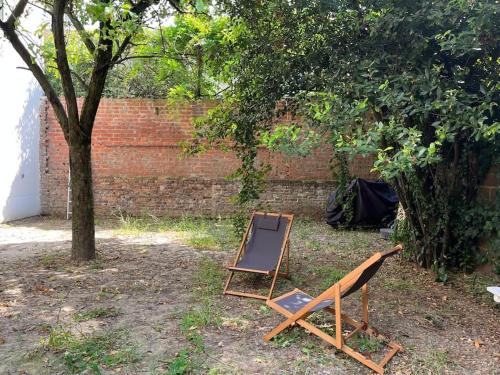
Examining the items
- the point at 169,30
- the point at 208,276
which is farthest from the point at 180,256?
the point at 169,30

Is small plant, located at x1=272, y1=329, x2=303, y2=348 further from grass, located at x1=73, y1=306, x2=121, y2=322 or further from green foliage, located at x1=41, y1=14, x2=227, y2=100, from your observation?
green foliage, located at x1=41, y1=14, x2=227, y2=100

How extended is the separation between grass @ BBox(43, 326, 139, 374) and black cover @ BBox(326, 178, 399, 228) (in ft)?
21.6

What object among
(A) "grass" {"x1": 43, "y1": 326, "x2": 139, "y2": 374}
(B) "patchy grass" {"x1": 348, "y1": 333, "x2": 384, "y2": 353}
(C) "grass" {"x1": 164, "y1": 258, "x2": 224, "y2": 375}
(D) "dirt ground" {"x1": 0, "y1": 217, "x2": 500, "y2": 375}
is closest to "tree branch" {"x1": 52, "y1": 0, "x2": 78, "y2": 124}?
(D) "dirt ground" {"x1": 0, "y1": 217, "x2": 500, "y2": 375}

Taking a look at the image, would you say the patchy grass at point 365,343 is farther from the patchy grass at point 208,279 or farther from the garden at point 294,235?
the patchy grass at point 208,279

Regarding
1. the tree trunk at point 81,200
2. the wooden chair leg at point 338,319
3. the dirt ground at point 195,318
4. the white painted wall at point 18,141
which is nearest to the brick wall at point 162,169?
the white painted wall at point 18,141

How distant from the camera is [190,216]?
36.0ft

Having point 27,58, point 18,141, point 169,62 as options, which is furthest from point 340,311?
point 18,141

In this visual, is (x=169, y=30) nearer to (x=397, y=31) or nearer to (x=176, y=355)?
(x=397, y=31)

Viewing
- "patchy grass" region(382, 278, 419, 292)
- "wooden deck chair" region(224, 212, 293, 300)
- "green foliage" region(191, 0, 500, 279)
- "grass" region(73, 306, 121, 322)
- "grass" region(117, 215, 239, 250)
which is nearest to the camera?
"green foliage" region(191, 0, 500, 279)

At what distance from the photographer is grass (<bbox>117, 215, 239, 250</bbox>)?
785 cm

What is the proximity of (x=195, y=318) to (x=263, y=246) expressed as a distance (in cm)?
152

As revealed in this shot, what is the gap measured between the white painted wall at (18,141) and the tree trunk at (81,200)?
4733 millimetres

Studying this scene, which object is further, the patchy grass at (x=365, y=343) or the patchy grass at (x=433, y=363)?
the patchy grass at (x=365, y=343)

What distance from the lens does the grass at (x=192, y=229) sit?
7.85 meters
